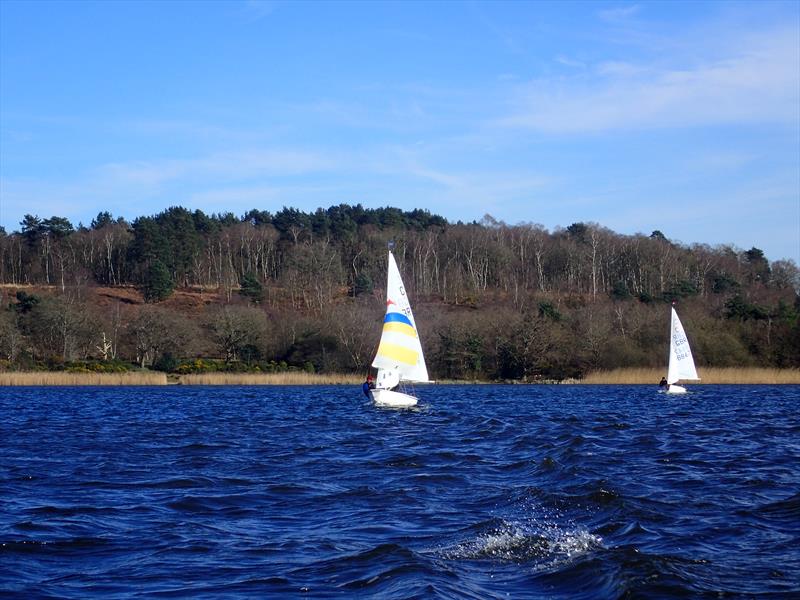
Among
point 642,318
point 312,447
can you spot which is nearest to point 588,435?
point 312,447

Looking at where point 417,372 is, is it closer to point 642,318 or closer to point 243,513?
point 243,513

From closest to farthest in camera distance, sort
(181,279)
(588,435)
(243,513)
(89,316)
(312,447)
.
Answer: (243,513) < (312,447) < (588,435) < (89,316) < (181,279)

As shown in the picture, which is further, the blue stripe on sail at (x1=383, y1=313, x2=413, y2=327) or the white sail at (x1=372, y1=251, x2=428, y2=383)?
the blue stripe on sail at (x1=383, y1=313, x2=413, y2=327)

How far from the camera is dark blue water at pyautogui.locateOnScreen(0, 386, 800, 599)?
10086 mm

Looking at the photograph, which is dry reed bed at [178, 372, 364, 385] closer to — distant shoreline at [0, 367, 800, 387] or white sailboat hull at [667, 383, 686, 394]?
distant shoreline at [0, 367, 800, 387]

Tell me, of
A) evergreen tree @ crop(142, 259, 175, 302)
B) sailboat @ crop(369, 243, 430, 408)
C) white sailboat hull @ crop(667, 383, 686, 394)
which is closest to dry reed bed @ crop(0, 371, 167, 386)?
sailboat @ crop(369, 243, 430, 408)

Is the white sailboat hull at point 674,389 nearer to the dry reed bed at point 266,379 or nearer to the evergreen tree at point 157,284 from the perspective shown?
the dry reed bed at point 266,379

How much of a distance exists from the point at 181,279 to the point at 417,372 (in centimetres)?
9233

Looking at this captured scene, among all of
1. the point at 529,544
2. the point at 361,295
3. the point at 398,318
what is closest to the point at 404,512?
the point at 529,544

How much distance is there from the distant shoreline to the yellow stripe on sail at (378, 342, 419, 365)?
89.6ft

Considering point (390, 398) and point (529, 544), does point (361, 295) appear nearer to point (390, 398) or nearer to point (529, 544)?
point (390, 398)

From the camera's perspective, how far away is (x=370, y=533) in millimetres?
12453

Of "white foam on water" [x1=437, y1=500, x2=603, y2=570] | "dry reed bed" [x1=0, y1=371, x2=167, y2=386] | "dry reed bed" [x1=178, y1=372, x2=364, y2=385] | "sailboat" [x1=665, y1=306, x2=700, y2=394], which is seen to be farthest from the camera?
"dry reed bed" [x1=178, y1=372, x2=364, y2=385]

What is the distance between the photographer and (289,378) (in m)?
63.8
